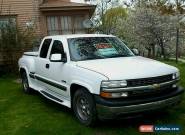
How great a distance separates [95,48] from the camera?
8.24m

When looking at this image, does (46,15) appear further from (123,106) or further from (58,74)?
(123,106)

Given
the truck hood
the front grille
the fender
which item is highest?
the truck hood

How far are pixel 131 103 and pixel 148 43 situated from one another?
945 inches

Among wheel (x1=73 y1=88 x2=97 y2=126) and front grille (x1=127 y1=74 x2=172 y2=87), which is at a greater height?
front grille (x1=127 y1=74 x2=172 y2=87)

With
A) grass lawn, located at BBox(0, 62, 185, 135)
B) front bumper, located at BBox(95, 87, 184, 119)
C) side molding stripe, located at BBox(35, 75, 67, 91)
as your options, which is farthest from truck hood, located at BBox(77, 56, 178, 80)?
grass lawn, located at BBox(0, 62, 185, 135)

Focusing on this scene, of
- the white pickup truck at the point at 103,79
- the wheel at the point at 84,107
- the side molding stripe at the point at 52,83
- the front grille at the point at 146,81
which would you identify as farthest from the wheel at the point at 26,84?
the front grille at the point at 146,81

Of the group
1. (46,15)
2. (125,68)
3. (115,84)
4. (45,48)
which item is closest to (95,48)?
(125,68)

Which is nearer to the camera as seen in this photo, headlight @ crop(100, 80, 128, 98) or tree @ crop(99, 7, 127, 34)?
headlight @ crop(100, 80, 128, 98)

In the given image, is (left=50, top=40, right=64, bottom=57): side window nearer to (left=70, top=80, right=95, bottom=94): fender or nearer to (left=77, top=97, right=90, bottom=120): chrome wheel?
(left=70, top=80, right=95, bottom=94): fender

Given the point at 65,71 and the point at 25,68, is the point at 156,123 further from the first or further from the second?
the point at 25,68

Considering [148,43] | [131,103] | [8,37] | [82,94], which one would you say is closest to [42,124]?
[82,94]

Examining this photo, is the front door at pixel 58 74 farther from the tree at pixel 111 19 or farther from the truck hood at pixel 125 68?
the tree at pixel 111 19

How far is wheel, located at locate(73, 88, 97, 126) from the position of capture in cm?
685

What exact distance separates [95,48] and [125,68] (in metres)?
1.46
